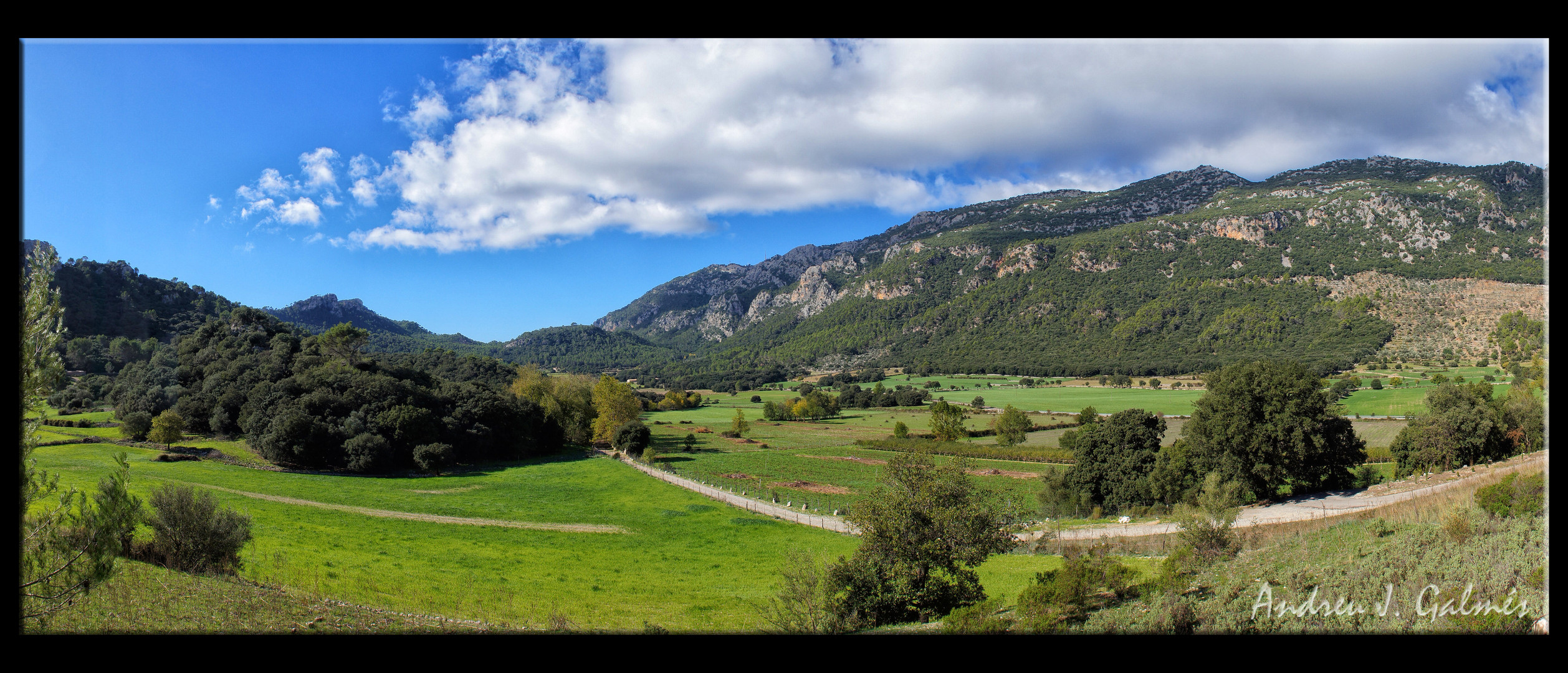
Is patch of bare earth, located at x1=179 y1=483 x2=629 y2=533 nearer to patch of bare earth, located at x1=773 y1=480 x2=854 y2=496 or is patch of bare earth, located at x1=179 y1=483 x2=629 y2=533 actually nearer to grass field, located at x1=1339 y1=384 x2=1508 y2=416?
patch of bare earth, located at x1=773 y1=480 x2=854 y2=496

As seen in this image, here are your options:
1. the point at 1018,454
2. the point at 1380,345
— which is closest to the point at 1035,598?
the point at 1018,454

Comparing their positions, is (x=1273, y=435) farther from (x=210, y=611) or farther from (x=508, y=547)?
(x=210, y=611)

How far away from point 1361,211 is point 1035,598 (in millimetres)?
198707

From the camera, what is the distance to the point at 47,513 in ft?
26.0

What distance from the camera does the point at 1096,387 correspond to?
109062mm

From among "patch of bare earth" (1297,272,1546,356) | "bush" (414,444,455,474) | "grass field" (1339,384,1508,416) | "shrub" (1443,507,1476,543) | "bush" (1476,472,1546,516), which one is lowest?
"bush" (414,444,455,474)

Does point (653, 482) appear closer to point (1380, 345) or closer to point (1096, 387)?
point (1096, 387)

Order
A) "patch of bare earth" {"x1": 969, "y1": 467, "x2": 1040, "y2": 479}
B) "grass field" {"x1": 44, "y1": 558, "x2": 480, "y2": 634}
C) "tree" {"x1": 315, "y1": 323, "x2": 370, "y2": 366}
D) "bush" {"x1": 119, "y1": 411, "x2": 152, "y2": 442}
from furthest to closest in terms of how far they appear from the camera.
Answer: "tree" {"x1": 315, "y1": 323, "x2": 370, "y2": 366} < "patch of bare earth" {"x1": 969, "y1": 467, "x2": 1040, "y2": 479} < "bush" {"x1": 119, "y1": 411, "x2": 152, "y2": 442} < "grass field" {"x1": 44, "y1": 558, "x2": 480, "y2": 634}

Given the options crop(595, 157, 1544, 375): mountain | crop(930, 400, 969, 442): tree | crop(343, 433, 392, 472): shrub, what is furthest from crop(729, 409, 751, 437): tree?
crop(595, 157, 1544, 375): mountain

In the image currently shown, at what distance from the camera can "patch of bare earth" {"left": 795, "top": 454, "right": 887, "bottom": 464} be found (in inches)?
2092

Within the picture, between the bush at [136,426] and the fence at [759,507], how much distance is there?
3443cm

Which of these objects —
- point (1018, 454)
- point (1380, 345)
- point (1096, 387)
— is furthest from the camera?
point (1096, 387)

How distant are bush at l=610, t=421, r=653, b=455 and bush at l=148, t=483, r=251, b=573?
38882mm
